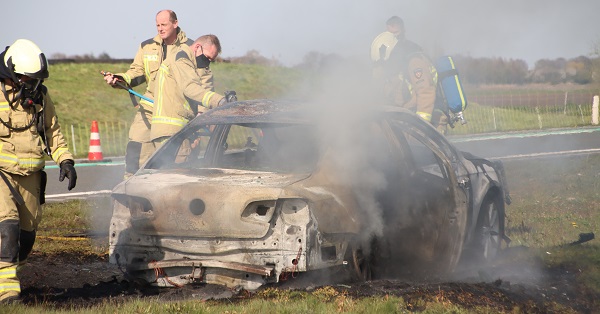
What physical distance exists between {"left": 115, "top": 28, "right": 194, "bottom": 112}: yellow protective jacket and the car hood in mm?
3577

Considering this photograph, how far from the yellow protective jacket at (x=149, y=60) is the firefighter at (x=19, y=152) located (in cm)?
364

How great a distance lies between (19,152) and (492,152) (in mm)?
17474

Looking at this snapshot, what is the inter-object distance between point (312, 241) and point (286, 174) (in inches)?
28.6

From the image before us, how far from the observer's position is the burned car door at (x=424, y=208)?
7.52 m

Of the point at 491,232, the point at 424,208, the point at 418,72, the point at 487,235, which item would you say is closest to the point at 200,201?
the point at 424,208

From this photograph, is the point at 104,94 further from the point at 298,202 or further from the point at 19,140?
the point at 298,202

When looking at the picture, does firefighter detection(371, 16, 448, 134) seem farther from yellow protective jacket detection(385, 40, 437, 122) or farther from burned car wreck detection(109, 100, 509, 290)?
burned car wreck detection(109, 100, 509, 290)

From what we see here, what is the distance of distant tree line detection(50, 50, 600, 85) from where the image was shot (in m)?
10.1

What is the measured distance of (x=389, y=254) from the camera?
7410mm

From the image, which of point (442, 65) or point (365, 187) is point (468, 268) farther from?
point (442, 65)

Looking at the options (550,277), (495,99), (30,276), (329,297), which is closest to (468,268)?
(550,277)

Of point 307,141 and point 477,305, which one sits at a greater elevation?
point 307,141

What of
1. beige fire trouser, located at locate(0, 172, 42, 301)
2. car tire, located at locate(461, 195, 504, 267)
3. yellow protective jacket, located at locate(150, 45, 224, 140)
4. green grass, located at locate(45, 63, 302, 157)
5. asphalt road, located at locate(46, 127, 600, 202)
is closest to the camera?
beige fire trouser, located at locate(0, 172, 42, 301)

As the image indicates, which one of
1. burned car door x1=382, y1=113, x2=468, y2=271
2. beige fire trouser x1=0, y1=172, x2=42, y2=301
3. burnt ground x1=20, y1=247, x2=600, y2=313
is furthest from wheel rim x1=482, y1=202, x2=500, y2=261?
beige fire trouser x1=0, y1=172, x2=42, y2=301
